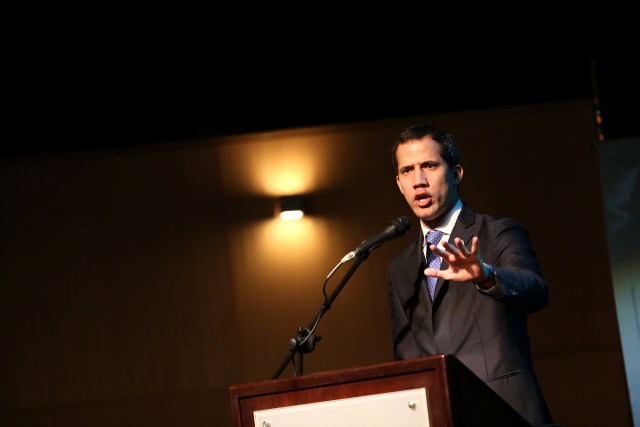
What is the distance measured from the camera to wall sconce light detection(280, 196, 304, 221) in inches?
221

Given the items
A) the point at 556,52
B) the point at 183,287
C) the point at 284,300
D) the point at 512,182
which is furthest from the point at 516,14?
the point at 183,287

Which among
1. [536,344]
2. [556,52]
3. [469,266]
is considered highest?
[556,52]

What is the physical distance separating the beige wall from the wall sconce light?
0.24 feet

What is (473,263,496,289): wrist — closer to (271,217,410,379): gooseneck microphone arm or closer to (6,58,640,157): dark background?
(271,217,410,379): gooseneck microphone arm

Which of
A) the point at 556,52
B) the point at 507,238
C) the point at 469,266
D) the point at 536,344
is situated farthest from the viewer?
the point at 556,52

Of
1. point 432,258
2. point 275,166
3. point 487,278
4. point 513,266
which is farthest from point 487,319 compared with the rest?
point 275,166

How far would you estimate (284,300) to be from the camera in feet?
18.5

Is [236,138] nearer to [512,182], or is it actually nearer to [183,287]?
[183,287]

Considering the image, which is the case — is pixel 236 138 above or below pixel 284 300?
above

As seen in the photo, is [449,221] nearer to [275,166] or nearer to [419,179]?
[419,179]

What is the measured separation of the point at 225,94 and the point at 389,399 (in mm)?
4233

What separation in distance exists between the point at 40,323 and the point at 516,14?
11.2 feet

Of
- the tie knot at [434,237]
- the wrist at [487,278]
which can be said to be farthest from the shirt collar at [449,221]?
the wrist at [487,278]

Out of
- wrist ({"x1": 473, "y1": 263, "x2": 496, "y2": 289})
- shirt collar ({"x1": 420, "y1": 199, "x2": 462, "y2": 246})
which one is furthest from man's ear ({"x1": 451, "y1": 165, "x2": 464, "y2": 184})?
wrist ({"x1": 473, "y1": 263, "x2": 496, "y2": 289})
